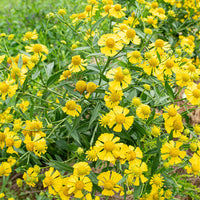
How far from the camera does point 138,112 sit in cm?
117

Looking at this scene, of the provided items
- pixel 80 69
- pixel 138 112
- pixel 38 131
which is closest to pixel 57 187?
pixel 38 131

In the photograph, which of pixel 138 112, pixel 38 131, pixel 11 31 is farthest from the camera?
pixel 11 31

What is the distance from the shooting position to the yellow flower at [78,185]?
3.40 ft

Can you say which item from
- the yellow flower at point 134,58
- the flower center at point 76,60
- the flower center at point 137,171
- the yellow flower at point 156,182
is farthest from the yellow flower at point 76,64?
the yellow flower at point 156,182

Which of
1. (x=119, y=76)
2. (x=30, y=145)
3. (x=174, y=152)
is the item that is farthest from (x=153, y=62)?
(x=30, y=145)

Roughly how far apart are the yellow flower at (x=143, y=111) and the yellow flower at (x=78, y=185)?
43cm

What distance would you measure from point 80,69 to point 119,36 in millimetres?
322

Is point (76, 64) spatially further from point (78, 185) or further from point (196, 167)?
point (196, 167)

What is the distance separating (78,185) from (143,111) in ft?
1.64

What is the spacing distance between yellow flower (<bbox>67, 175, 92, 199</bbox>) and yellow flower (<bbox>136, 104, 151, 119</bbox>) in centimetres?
43

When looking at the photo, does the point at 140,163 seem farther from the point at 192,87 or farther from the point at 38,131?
the point at 38,131

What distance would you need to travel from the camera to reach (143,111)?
1.14 metres

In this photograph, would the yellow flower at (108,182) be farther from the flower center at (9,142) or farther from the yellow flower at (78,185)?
the flower center at (9,142)

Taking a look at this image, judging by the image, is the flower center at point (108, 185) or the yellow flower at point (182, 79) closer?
the flower center at point (108, 185)
